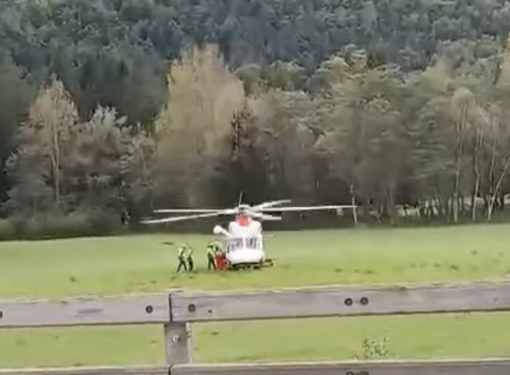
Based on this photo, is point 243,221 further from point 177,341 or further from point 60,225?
point 177,341

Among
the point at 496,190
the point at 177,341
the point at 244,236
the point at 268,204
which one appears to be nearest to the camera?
the point at 177,341

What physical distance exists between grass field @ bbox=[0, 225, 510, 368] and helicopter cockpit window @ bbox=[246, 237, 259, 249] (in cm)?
32

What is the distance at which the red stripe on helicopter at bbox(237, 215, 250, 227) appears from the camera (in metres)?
11.7

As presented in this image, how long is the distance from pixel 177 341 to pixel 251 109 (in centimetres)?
1096

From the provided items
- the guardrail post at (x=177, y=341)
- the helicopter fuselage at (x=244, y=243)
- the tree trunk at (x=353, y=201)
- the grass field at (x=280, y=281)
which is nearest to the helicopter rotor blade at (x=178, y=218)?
the grass field at (x=280, y=281)

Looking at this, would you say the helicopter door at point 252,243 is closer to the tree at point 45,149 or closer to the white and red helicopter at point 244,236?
the white and red helicopter at point 244,236

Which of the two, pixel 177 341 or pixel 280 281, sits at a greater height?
pixel 177 341

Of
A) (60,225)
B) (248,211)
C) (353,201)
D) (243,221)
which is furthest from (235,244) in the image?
(60,225)

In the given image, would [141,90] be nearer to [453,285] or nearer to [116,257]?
[116,257]

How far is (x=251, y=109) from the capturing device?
43.8ft

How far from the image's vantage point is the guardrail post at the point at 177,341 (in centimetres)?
245

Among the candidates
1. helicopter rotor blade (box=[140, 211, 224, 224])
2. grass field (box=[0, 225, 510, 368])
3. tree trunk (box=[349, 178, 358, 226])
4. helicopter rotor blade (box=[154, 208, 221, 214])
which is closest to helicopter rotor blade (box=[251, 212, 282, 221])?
grass field (box=[0, 225, 510, 368])

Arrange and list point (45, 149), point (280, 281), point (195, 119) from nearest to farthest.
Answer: point (280, 281) → point (45, 149) → point (195, 119)

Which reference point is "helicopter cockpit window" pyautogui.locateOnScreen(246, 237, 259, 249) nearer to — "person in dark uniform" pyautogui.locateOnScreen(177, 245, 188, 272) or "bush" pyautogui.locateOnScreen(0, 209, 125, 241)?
"person in dark uniform" pyautogui.locateOnScreen(177, 245, 188, 272)
